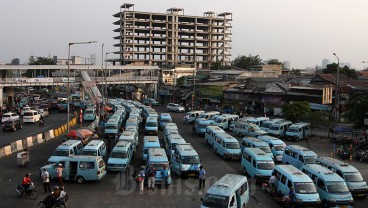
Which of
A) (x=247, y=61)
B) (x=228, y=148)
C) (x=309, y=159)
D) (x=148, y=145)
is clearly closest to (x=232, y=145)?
(x=228, y=148)

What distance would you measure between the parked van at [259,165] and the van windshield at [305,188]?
432 centimetres

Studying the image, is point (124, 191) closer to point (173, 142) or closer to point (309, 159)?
point (173, 142)

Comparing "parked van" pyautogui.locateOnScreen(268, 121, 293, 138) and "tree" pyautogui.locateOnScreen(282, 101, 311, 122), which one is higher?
"tree" pyautogui.locateOnScreen(282, 101, 311, 122)

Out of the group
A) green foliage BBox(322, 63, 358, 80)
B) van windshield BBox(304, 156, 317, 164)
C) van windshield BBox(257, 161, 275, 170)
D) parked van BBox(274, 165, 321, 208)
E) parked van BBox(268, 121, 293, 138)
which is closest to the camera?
parked van BBox(274, 165, 321, 208)

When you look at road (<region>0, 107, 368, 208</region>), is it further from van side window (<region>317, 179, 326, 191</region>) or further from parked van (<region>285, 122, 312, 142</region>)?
parked van (<region>285, 122, 312, 142</region>)

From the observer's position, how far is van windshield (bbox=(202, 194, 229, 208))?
17.0 meters

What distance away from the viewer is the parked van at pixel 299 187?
19484 mm

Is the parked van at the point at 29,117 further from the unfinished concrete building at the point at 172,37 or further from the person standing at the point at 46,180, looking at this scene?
the unfinished concrete building at the point at 172,37

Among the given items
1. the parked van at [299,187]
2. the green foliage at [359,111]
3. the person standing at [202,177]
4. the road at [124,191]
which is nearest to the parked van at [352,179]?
the road at [124,191]

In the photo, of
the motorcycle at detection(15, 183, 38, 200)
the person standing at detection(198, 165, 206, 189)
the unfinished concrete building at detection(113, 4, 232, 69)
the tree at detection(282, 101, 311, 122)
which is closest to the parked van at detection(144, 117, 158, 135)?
the tree at detection(282, 101, 311, 122)

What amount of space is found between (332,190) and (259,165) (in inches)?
205

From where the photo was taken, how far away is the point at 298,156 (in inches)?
1075

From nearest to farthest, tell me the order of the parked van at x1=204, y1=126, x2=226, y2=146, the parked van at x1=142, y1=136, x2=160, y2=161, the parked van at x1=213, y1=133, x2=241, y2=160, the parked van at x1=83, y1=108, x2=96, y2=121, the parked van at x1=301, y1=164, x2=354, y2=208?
the parked van at x1=301, y1=164, x2=354, y2=208
the parked van at x1=142, y1=136, x2=160, y2=161
the parked van at x1=213, y1=133, x2=241, y2=160
the parked van at x1=204, y1=126, x2=226, y2=146
the parked van at x1=83, y1=108, x2=96, y2=121

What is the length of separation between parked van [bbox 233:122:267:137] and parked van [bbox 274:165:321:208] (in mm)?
17454
